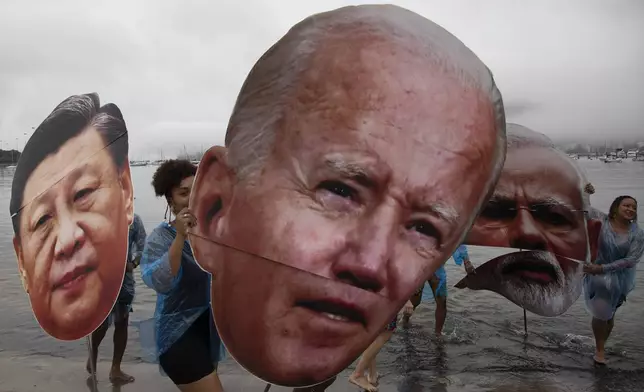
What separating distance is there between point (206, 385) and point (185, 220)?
702mm

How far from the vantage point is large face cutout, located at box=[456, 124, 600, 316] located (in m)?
1.77

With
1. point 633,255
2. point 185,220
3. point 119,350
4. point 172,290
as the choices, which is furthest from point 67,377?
point 633,255

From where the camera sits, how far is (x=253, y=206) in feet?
5.05

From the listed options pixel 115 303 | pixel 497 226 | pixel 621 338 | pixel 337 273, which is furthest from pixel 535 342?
pixel 115 303

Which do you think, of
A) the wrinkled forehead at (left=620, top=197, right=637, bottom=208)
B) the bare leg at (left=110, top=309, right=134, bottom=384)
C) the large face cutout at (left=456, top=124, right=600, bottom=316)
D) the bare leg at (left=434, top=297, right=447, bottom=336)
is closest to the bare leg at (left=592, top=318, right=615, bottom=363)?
the large face cutout at (left=456, top=124, right=600, bottom=316)

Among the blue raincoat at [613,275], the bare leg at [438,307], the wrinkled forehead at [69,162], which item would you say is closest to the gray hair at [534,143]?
the blue raincoat at [613,275]

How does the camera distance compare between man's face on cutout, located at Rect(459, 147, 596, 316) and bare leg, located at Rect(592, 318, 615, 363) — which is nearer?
man's face on cutout, located at Rect(459, 147, 596, 316)

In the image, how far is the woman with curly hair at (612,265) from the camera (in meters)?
1.97

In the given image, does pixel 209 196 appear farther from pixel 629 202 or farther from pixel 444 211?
pixel 629 202

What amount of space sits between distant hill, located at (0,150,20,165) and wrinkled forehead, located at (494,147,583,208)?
6.56 feet

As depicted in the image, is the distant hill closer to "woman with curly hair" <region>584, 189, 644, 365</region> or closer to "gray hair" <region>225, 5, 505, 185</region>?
"gray hair" <region>225, 5, 505, 185</region>

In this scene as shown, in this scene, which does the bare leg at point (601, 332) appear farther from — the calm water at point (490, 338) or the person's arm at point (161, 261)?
the person's arm at point (161, 261)

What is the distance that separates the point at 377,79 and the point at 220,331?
98 centimetres

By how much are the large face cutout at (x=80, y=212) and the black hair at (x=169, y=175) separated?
15 cm
